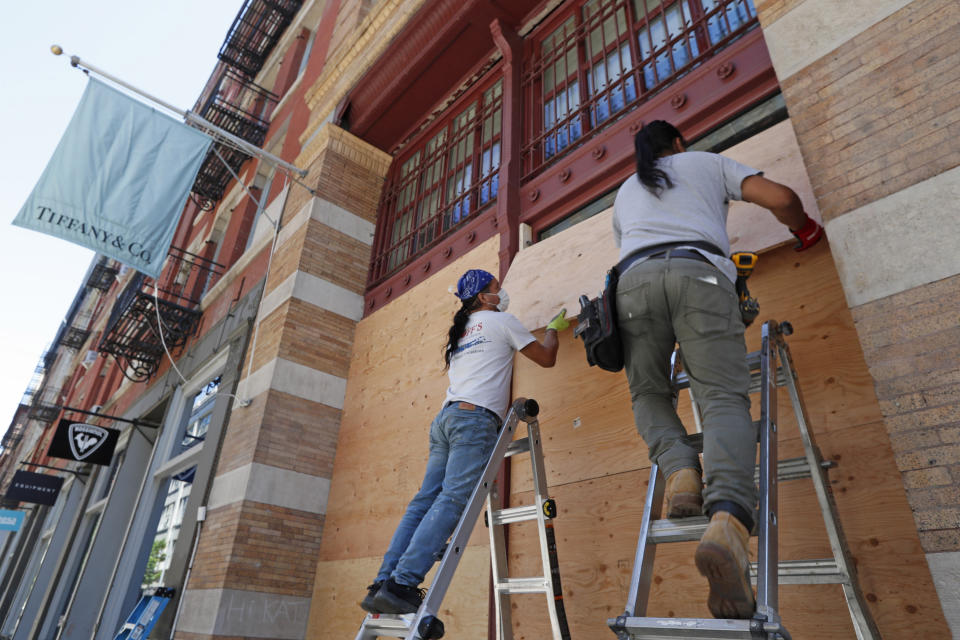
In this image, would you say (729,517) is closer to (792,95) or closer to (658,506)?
(658,506)

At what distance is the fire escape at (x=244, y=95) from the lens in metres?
14.3

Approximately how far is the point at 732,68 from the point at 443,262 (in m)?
3.51

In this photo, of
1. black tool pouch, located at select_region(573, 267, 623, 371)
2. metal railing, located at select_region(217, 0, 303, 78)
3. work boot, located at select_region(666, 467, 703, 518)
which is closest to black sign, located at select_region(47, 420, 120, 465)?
metal railing, located at select_region(217, 0, 303, 78)

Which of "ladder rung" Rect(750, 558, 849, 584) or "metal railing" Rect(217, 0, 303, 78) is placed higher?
"metal railing" Rect(217, 0, 303, 78)

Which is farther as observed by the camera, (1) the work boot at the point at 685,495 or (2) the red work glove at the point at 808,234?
(2) the red work glove at the point at 808,234

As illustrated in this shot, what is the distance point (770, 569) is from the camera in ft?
5.82

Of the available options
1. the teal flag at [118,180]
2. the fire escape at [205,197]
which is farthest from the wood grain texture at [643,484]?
the fire escape at [205,197]

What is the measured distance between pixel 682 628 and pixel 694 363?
0.95 m

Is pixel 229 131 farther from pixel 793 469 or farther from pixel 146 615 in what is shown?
pixel 793 469

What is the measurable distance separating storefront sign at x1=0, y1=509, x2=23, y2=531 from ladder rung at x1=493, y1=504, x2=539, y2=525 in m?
25.3

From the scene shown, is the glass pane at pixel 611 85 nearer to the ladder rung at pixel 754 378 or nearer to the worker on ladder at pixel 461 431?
the worker on ladder at pixel 461 431

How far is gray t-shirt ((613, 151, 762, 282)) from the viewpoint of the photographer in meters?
2.58

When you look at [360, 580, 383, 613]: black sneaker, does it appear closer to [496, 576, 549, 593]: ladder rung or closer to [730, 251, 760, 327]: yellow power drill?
[496, 576, 549, 593]: ladder rung

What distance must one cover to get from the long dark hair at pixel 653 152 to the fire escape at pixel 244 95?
12755 millimetres
